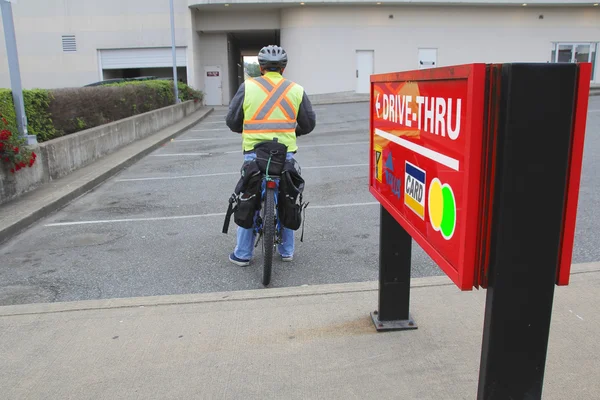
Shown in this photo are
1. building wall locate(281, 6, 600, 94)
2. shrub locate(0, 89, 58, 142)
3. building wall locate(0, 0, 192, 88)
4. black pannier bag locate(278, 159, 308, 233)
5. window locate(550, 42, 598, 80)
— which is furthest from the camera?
window locate(550, 42, 598, 80)

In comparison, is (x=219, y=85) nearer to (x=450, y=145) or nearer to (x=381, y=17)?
(x=381, y=17)

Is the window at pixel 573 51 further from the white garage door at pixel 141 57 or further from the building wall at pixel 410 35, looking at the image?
the white garage door at pixel 141 57

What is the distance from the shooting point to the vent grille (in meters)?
29.5

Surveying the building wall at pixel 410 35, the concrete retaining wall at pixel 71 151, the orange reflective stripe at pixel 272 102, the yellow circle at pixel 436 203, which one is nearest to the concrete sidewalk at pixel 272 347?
the yellow circle at pixel 436 203

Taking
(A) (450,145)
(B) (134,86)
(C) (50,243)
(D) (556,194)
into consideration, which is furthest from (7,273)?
(B) (134,86)

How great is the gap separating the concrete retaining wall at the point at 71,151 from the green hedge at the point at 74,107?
324 millimetres

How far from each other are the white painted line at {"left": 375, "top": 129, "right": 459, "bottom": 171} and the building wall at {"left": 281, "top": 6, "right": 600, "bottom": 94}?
91.0 feet

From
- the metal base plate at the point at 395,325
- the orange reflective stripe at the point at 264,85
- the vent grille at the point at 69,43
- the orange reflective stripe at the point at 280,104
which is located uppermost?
the vent grille at the point at 69,43

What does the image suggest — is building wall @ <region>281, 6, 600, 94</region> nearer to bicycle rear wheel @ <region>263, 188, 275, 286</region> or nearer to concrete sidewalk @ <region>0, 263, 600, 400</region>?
bicycle rear wheel @ <region>263, 188, 275, 286</region>

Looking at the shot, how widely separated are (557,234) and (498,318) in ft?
1.19

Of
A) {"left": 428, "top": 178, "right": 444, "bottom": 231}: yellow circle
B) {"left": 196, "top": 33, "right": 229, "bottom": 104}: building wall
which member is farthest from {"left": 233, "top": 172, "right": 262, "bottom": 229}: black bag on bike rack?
{"left": 196, "top": 33, "right": 229, "bottom": 104}: building wall

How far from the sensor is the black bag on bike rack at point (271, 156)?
4.61 meters

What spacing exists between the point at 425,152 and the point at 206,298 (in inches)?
95.7

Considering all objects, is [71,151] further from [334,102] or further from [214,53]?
[214,53]
